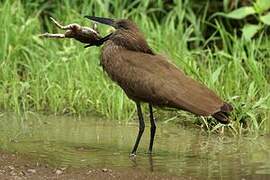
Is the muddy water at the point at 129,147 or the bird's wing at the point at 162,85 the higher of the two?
the bird's wing at the point at 162,85

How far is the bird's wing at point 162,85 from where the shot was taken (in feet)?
17.5

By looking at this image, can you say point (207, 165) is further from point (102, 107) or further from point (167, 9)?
point (167, 9)

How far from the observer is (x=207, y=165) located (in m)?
5.47

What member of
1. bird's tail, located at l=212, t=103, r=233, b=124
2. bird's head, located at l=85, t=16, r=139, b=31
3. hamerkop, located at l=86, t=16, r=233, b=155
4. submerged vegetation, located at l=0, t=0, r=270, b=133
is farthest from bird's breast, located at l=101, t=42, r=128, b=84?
submerged vegetation, located at l=0, t=0, r=270, b=133

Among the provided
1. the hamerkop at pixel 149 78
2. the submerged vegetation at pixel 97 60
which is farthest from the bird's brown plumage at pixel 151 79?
the submerged vegetation at pixel 97 60

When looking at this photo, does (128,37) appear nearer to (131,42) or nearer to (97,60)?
(131,42)

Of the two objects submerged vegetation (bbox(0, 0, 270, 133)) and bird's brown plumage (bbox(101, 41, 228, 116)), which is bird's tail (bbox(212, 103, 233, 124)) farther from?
submerged vegetation (bbox(0, 0, 270, 133))

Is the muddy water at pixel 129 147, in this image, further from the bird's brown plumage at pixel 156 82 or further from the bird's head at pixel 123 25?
the bird's head at pixel 123 25

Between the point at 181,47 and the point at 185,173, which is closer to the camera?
the point at 185,173

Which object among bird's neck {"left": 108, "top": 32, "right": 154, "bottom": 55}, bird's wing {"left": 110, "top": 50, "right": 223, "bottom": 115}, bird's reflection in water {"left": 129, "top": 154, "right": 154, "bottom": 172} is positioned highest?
bird's neck {"left": 108, "top": 32, "right": 154, "bottom": 55}

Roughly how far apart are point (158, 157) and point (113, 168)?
581mm

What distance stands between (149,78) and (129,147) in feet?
2.47

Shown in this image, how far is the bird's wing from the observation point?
533 cm

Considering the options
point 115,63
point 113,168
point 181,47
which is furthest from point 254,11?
point 113,168
